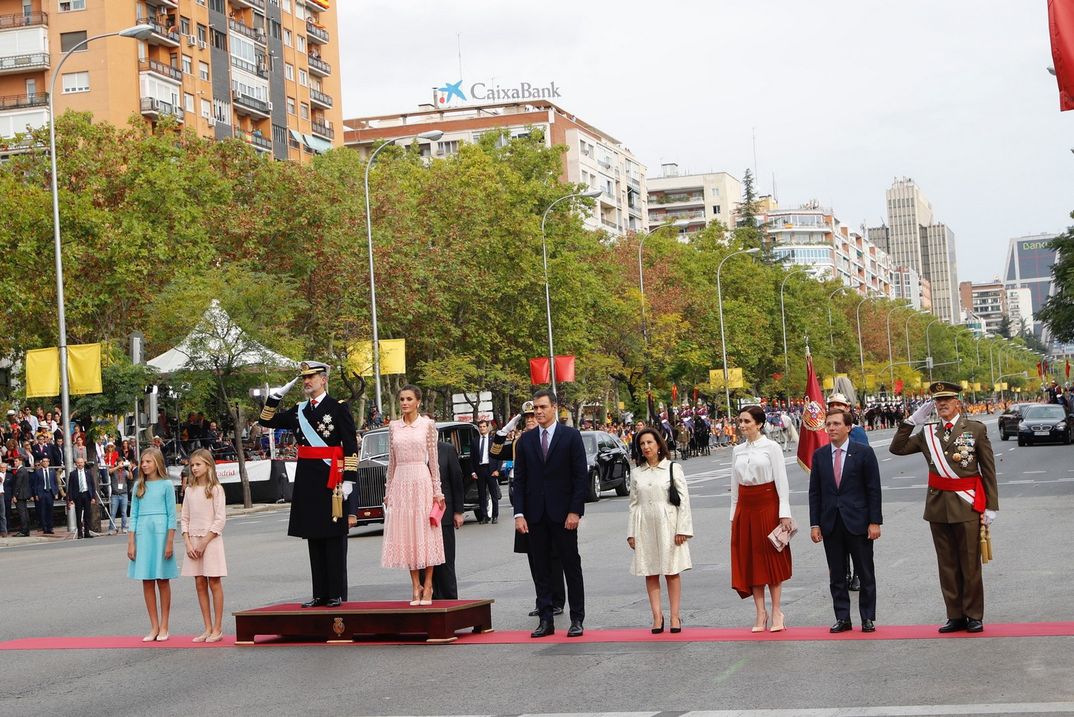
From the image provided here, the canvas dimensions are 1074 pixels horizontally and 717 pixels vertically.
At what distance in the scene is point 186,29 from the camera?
79250 millimetres

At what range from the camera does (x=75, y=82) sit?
73688mm

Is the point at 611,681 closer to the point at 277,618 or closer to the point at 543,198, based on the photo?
the point at 277,618

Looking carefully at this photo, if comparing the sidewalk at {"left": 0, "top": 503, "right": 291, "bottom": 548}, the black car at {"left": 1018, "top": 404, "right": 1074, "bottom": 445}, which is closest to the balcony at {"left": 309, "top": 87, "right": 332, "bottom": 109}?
the black car at {"left": 1018, "top": 404, "right": 1074, "bottom": 445}

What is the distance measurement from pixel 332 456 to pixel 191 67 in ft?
233

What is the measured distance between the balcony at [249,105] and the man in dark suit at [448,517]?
240 ft

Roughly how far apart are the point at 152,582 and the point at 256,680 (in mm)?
2797

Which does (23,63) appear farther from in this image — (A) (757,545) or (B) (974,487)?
(B) (974,487)

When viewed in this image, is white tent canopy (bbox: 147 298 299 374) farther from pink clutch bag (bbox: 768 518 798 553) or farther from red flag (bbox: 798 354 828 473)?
pink clutch bag (bbox: 768 518 798 553)

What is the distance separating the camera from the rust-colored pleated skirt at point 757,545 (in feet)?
37.5

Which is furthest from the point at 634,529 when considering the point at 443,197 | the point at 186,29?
the point at 186,29

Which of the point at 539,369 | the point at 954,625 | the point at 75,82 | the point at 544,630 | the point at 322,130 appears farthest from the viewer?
the point at 322,130

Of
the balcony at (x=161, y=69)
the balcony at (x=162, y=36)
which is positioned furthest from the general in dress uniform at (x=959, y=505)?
the balcony at (x=161, y=69)

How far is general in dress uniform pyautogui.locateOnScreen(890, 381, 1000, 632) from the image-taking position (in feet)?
36.0

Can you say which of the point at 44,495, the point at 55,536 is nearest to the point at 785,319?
the point at 44,495
